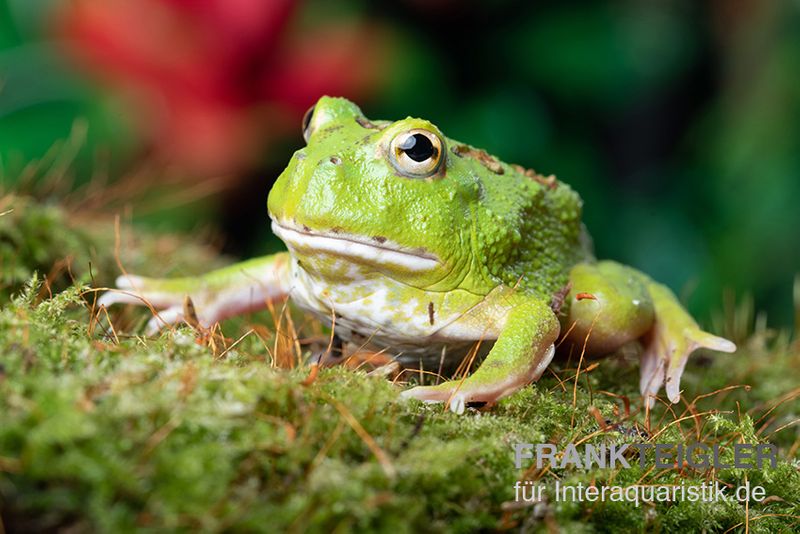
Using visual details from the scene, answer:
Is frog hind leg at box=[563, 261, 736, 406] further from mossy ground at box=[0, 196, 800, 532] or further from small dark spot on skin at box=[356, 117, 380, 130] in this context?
small dark spot on skin at box=[356, 117, 380, 130]

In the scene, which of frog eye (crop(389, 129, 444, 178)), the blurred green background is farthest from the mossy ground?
the blurred green background

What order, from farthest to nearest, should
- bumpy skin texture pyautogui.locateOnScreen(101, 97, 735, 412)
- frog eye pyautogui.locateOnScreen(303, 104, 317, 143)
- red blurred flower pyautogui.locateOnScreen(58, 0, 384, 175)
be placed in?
red blurred flower pyautogui.locateOnScreen(58, 0, 384, 175) → frog eye pyautogui.locateOnScreen(303, 104, 317, 143) → bumpy skin texture pyautogui.locateOnScreen(101, 97, 735, 412)

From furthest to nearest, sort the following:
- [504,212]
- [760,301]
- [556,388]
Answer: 1. [760,301]
2. [504,212]
3. [556,388]

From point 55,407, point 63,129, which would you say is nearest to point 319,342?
point 55,407

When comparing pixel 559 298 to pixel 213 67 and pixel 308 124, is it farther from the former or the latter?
pixel 213 67

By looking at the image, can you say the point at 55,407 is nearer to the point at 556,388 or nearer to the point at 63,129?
the point at 556,388

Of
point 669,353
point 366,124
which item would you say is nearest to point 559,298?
point 669,353
